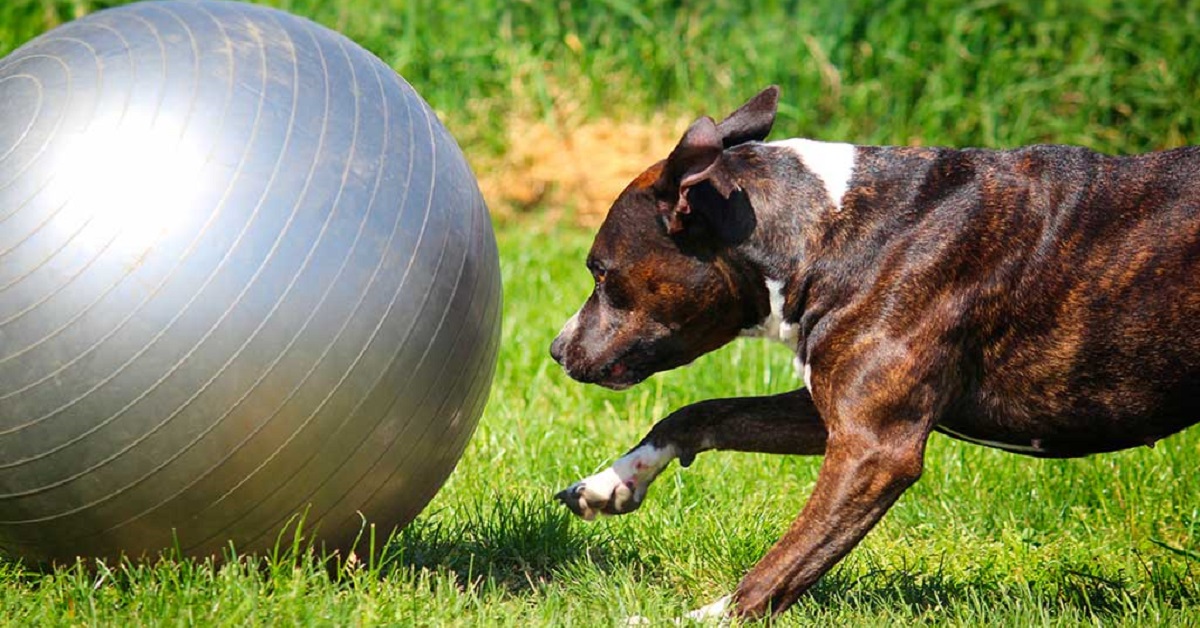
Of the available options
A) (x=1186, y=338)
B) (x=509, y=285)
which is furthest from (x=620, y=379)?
(x=509, y=285)

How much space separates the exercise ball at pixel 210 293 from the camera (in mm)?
3766

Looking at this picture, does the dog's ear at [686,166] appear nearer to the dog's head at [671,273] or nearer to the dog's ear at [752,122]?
the dog's head at [671,273]

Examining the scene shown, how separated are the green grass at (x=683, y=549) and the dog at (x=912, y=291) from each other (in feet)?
1.34

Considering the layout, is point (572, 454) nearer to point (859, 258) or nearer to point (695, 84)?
point (859, 258)

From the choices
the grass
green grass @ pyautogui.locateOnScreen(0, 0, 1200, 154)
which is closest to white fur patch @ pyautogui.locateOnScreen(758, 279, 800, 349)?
the grass

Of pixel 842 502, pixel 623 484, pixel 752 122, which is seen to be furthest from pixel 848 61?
pixel 842 502

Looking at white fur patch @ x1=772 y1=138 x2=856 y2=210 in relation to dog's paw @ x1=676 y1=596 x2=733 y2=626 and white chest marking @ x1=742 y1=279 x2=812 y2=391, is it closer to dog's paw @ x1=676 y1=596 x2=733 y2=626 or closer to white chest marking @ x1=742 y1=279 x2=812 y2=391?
white chest marking @ x1=742 y1=279 x2=812 y2=391

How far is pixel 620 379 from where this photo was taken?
15.9ft

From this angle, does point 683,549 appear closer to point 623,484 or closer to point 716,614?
point 623,484

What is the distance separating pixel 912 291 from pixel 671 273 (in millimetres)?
729

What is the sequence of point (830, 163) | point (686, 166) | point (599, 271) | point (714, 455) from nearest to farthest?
1. point (686, 166)
2. point (830, 163)
3. point (599, 271)
4. point (714, 455)

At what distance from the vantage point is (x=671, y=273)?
15.2 ft

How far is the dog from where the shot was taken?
14.1 ft

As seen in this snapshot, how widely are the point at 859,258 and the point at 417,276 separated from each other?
1.28 metres
